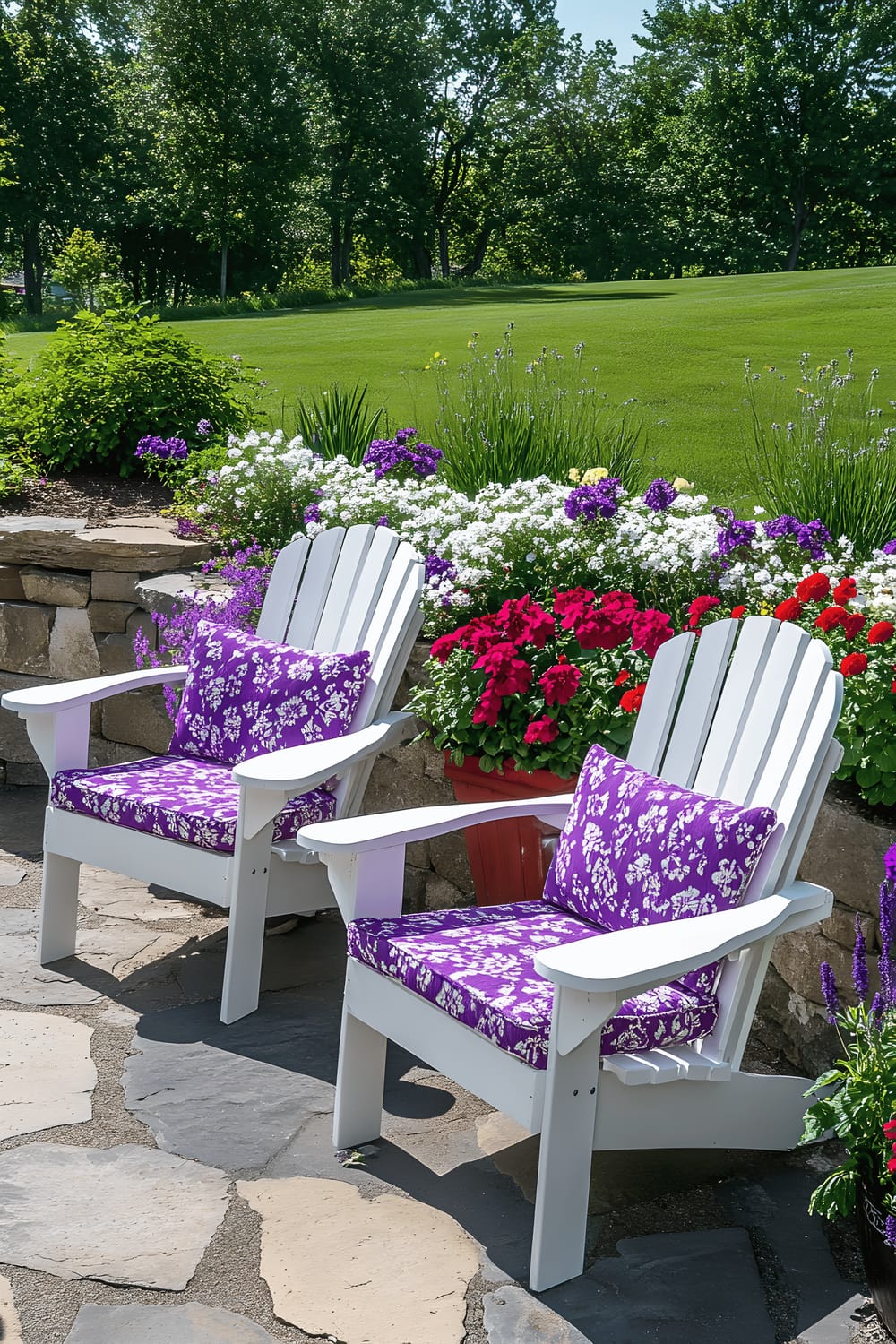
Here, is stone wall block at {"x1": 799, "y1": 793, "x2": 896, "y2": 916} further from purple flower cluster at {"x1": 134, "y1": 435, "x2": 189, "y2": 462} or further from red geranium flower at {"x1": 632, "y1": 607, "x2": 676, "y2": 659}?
purple flower cluster at {"x1": 134, "y1": 435, "x2": 189, "y2": 462}

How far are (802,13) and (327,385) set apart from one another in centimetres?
2679

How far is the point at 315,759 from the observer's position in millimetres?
2791

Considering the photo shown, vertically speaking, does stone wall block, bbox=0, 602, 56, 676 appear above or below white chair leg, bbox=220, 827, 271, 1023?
above

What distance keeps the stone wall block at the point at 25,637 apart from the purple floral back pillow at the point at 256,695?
1.39 metres

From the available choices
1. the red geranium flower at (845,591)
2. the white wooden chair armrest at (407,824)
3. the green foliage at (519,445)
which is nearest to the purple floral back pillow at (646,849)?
the white wooden chair armrest at (407,824)

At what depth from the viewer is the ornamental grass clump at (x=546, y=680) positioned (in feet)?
9.37

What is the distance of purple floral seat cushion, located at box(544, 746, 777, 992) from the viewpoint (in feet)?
6.82

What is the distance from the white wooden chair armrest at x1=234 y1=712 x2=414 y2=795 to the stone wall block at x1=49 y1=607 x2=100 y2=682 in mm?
1698

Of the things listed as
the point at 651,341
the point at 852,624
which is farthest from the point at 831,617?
the point at 651,341

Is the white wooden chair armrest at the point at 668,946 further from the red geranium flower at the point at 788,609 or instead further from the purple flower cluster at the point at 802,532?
the purple flower cluster at the point at 802,532

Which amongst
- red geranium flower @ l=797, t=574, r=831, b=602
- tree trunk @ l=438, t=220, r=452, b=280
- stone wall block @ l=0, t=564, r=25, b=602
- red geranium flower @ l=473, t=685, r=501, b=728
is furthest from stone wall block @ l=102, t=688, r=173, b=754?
tree trunk @ l=438, t=220, r=452, b=280

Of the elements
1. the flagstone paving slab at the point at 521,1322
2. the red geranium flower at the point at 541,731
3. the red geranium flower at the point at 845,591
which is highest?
the red geranium flower at the point at 845,591

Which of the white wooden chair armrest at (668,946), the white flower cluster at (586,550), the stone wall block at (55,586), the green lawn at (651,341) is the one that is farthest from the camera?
the green lawn at (651,341)

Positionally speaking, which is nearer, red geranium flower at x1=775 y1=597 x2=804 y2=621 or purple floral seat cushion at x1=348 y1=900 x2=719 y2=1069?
purple floral seat cushion at x1=348 y1=900 x2=719 y2=1069
